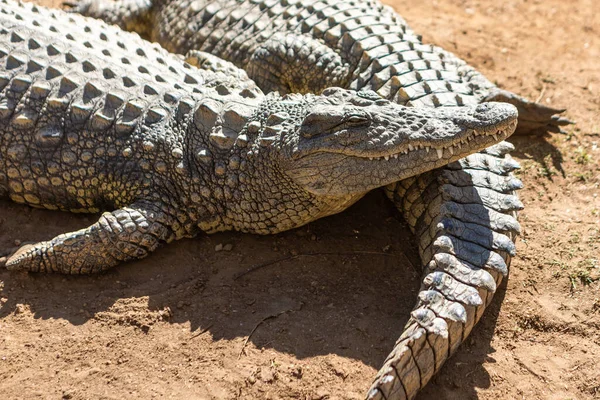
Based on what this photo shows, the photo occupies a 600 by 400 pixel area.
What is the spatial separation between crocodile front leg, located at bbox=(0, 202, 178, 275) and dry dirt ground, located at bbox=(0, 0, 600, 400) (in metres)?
0.11

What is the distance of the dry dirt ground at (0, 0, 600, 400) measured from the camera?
4020 millimetres

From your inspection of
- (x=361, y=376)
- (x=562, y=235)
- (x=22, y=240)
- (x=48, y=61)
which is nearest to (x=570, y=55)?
(x=562, y=235)

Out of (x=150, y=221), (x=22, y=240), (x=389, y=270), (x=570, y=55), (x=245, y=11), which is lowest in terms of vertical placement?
(x=22, y=240)

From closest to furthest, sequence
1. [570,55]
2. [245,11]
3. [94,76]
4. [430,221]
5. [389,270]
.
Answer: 1. [430,221]
2. [389,270]
3. [94,76]
4. [245,11]
5. [570,55]

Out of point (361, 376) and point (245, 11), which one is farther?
point (245, 11)

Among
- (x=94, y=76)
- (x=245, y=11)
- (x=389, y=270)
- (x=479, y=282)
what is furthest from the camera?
(x=245, y=11)

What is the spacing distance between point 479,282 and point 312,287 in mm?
1191

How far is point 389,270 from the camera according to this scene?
473cm

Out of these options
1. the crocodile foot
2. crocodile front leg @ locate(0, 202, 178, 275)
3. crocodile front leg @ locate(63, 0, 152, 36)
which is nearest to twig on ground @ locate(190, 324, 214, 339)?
crocodile front leg @ locate(0, 202, 178, 275)

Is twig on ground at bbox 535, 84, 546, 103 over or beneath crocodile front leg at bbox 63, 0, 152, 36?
over

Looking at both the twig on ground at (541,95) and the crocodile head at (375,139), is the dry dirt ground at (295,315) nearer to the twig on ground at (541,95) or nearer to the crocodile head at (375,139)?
the crocodile head at (375,139)

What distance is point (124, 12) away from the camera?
7258 mm

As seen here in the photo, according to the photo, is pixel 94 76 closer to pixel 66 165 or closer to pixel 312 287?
pixel 66 165

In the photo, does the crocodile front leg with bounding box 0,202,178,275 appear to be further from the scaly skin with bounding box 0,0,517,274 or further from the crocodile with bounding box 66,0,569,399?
the crocodile with bounding box 66,0,569,399
